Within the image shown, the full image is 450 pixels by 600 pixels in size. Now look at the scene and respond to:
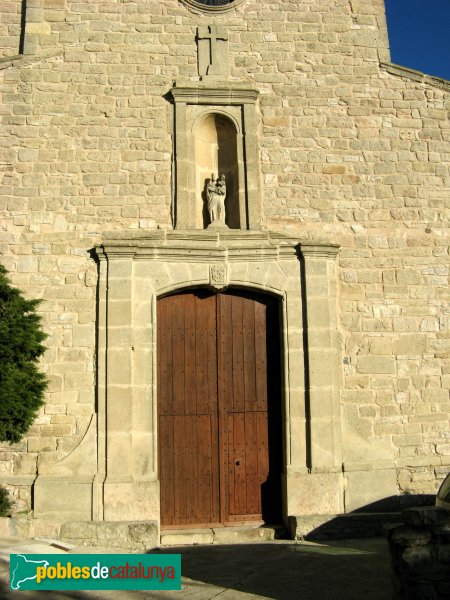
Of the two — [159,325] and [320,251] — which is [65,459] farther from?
[320,251]

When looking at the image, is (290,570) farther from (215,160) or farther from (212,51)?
(212,51)

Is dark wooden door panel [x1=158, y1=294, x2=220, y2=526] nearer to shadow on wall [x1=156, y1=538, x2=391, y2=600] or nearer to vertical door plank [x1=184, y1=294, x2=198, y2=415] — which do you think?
vertical door plank [x1=184, y1=294, x2=198, y2=415]

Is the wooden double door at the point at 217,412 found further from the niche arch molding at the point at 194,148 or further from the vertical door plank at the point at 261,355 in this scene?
the niche arch molding at the point at 194,148

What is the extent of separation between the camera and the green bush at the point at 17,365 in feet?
20.6

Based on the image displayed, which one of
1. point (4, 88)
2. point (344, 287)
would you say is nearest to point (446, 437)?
point (344, 287)

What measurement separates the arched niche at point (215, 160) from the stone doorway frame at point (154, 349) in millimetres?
479

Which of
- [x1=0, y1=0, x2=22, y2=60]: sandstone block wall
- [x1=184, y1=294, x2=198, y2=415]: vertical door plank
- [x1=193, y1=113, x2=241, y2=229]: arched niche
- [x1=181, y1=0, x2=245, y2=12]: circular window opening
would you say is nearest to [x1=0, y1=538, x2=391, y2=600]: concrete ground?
[x1=184, y1=294, x2=198, y2=415]: vertical door plank

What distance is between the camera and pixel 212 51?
7938mm

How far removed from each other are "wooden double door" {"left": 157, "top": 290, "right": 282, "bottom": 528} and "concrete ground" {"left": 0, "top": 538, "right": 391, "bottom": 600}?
57 centimetres

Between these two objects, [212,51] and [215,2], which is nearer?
[212,51]

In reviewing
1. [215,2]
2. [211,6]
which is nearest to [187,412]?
[211,6]

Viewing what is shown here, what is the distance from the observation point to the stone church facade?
7008 millimetres

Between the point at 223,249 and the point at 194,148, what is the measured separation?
4.52 feet

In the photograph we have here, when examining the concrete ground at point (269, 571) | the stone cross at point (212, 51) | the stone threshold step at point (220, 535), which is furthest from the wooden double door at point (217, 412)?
the stone cross at point (212, 51)
